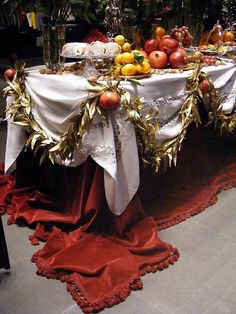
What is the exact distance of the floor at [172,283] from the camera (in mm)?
1252

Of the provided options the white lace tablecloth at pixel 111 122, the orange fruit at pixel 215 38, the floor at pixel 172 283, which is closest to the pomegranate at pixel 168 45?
the white lace tablecloth at pixel 111 122

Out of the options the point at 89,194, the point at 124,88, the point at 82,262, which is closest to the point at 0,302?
the point at 82,262

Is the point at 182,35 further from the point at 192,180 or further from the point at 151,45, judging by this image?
the point at 192,180

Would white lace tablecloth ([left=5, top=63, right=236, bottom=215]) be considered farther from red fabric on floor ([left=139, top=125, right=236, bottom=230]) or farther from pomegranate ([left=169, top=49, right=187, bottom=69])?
red fabric on floor ([left=139, top=125, right=236, bottom=230])

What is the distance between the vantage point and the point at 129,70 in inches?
58.1

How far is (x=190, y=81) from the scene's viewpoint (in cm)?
165

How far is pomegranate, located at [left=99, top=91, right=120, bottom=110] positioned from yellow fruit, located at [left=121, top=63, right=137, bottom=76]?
19cm

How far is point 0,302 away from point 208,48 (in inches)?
68.7

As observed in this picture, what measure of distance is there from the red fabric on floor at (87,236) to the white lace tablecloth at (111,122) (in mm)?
111

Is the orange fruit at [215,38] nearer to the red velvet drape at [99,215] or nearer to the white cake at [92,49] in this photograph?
the red velvet drape at [99,215]

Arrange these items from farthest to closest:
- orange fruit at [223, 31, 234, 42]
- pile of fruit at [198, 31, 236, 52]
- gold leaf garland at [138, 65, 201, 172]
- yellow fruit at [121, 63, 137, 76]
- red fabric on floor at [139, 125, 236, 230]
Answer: orange fruit at [223, 31, 234, 42] → pile of fruit at [198, 31, 236, 52] → red fabric on floor at [139, 125, 236, 230] → gold leaf garland at [138, 65, 201, 172] → yellow fruit at [121, 63, 137, 76]

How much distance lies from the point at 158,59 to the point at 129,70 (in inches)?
10.3

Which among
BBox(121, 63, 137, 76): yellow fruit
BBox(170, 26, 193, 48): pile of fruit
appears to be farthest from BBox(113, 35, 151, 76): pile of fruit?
BBox(170, 26, 193, 48): pile of fruit

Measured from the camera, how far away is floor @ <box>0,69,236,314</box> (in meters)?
1.25
